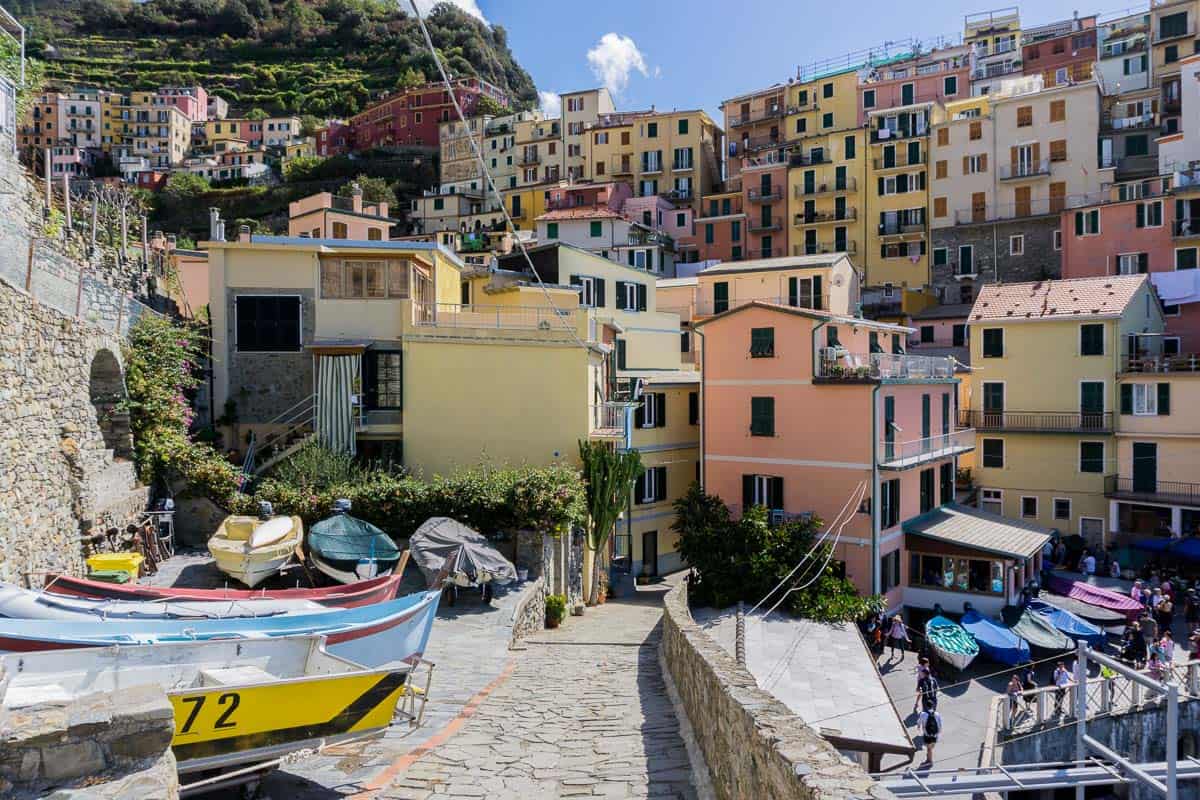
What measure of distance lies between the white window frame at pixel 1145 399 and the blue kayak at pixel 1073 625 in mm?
13705

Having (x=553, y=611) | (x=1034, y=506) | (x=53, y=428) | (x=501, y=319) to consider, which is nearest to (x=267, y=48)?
(x=501, y=319)

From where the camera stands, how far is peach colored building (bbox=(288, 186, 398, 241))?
36844 mm

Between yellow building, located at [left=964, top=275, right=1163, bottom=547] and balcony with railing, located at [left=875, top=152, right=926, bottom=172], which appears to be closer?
yellow building, located at [left=964, top=275, right=1163, bottom=547]

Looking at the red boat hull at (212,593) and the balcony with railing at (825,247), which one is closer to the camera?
the red boat hull at (212,593)

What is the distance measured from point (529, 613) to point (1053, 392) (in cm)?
2897

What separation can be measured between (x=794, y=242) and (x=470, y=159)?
39.1 metres

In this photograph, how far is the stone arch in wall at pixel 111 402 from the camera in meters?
19.3

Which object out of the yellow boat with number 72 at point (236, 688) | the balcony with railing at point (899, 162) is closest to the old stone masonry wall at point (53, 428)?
the yellow boat with number 72 at point (236, 688)

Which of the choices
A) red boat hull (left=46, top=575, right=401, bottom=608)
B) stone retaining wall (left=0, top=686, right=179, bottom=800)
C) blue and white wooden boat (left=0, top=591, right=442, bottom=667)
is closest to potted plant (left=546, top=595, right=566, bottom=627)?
red boat hull (left=46, top=575, right=401, bottom=608)

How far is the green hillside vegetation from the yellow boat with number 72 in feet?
378

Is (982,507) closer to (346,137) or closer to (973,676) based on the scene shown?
(973,676)

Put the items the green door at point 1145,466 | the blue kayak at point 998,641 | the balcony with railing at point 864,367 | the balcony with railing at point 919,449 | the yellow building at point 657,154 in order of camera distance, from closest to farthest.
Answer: the blue kayak at point 998,641, the balcony with railing at point 919,449, the balcony with railing at point 864,367, the green door at point 1145,466, the yellow building at point 657,154

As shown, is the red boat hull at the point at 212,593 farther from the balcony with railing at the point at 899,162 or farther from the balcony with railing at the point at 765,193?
the balcony with railing at the point at 765,193

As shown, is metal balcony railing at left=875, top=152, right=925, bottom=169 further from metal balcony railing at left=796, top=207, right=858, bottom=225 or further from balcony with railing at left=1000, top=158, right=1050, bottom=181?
balcony with railing at left=1000, top=158, right=1050, bottom=181
